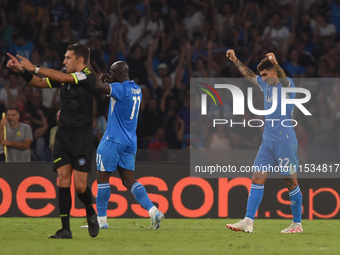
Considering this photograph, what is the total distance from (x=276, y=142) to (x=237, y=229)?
1207 mm

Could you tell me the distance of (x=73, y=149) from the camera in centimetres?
551

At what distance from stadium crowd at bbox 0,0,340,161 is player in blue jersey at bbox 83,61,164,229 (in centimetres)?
364

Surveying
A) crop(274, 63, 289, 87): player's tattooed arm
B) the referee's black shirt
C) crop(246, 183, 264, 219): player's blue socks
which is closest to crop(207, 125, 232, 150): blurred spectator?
crop(246, 183, 264, 219): player's blue socks

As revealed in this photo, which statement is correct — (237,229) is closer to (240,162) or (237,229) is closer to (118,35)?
(240,162)

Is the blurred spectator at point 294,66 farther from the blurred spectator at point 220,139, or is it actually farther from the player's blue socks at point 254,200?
the player's blue socks at point 254,200

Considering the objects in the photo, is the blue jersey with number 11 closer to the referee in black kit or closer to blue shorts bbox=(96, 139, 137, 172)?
blue shorts bbox=(96, 139, 137, 172)

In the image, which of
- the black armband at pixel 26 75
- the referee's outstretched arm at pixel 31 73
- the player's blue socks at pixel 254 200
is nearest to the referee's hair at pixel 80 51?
the referee's outstretched arm at pixel 31 73

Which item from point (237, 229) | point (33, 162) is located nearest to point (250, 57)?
point (33, 162)

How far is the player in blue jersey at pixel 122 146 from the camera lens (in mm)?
6969

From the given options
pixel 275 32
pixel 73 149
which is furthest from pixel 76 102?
pixel 275 32

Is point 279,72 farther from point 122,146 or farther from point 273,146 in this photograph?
point 122,146

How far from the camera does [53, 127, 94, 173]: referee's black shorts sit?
551 cm

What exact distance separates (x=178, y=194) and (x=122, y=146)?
2753mm

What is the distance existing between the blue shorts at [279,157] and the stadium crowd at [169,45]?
13.2 ft
